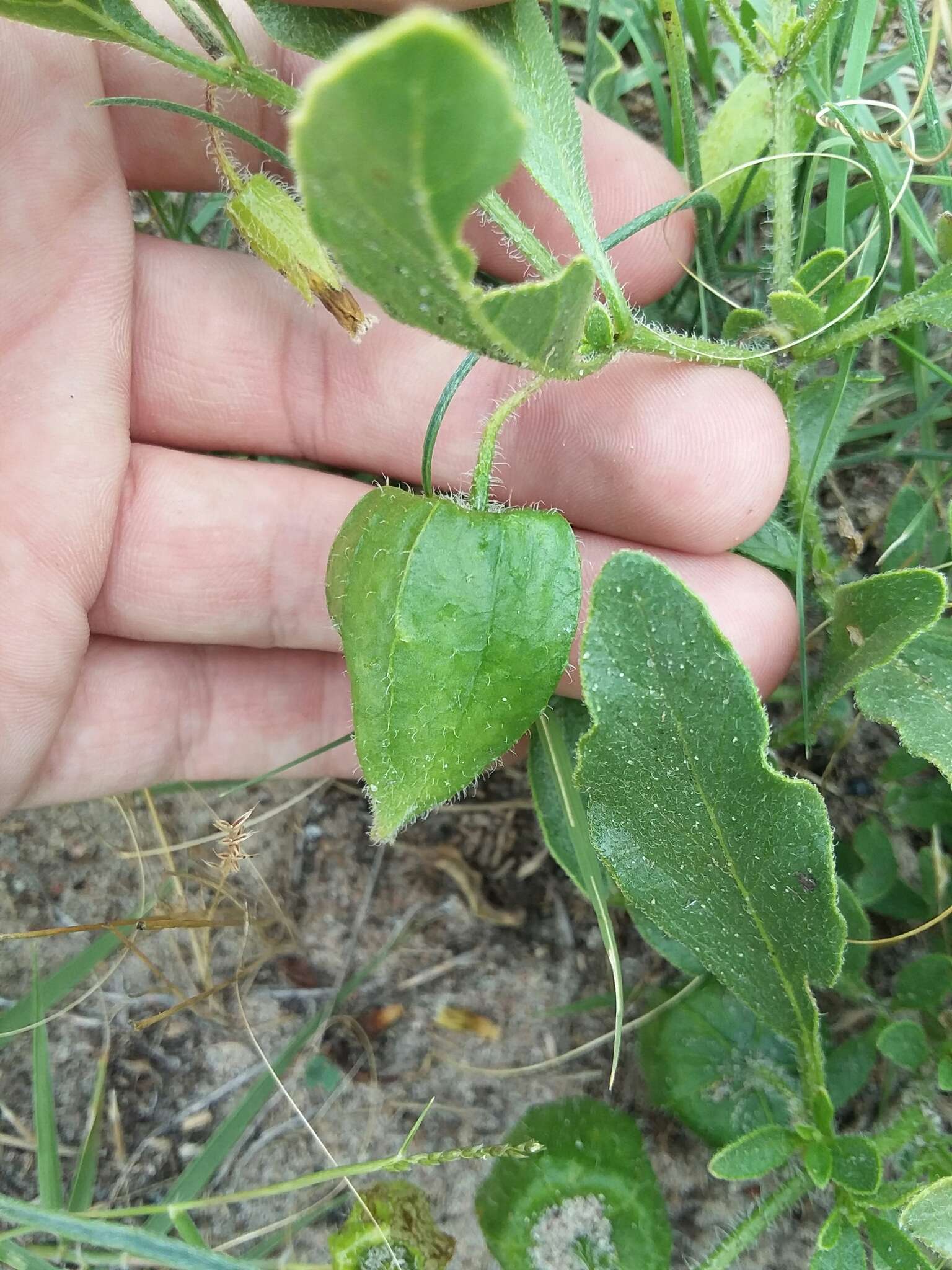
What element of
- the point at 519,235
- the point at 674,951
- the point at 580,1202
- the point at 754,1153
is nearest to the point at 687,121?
the point at 519,235

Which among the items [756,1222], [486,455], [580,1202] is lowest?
[580,1202]

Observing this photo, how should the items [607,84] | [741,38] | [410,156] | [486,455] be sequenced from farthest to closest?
[607,84]
[741,38]
[486,455]
[410,156]

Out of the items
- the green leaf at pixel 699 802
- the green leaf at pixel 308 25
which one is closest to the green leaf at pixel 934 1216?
the green leaf at pixel 699 802

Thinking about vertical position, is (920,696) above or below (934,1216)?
above

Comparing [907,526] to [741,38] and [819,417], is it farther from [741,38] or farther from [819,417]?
[741,38]

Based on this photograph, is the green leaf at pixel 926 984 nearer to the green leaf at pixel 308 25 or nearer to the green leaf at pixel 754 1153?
the green leaf at pixel 754 1153

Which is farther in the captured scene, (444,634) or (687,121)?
(687,121)
